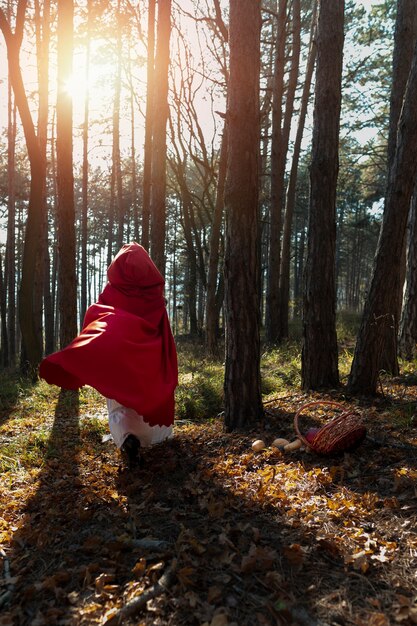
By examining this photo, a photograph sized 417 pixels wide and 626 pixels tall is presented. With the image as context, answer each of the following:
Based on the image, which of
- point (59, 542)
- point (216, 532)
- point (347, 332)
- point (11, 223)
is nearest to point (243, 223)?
point (216, 532)

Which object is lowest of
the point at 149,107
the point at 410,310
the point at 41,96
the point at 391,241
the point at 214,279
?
the point at 410,310

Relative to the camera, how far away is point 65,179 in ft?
30.6

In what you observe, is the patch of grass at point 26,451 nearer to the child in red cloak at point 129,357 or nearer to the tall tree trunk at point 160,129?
the child in red cloak at point 129,357

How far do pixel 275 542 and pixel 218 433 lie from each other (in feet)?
8.64

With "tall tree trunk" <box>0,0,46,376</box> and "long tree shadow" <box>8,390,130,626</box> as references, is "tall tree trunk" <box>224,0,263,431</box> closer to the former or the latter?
"long tree shadow" <box>8,390,130,626</box>

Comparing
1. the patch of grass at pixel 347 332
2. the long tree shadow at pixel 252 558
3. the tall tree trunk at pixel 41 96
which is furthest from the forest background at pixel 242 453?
the patch of grass at pixel 347 332

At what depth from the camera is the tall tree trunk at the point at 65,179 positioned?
9.27 metres

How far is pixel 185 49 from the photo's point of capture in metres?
14.7

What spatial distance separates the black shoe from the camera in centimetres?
460

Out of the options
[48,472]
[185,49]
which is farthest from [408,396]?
[185,49]

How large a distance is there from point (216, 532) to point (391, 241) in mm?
4190

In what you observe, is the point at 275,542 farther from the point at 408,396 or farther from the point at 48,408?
the point at 48,408

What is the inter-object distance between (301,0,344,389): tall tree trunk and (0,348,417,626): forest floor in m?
1.19

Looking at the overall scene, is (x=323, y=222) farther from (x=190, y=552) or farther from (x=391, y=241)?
(x=190, y=552)
